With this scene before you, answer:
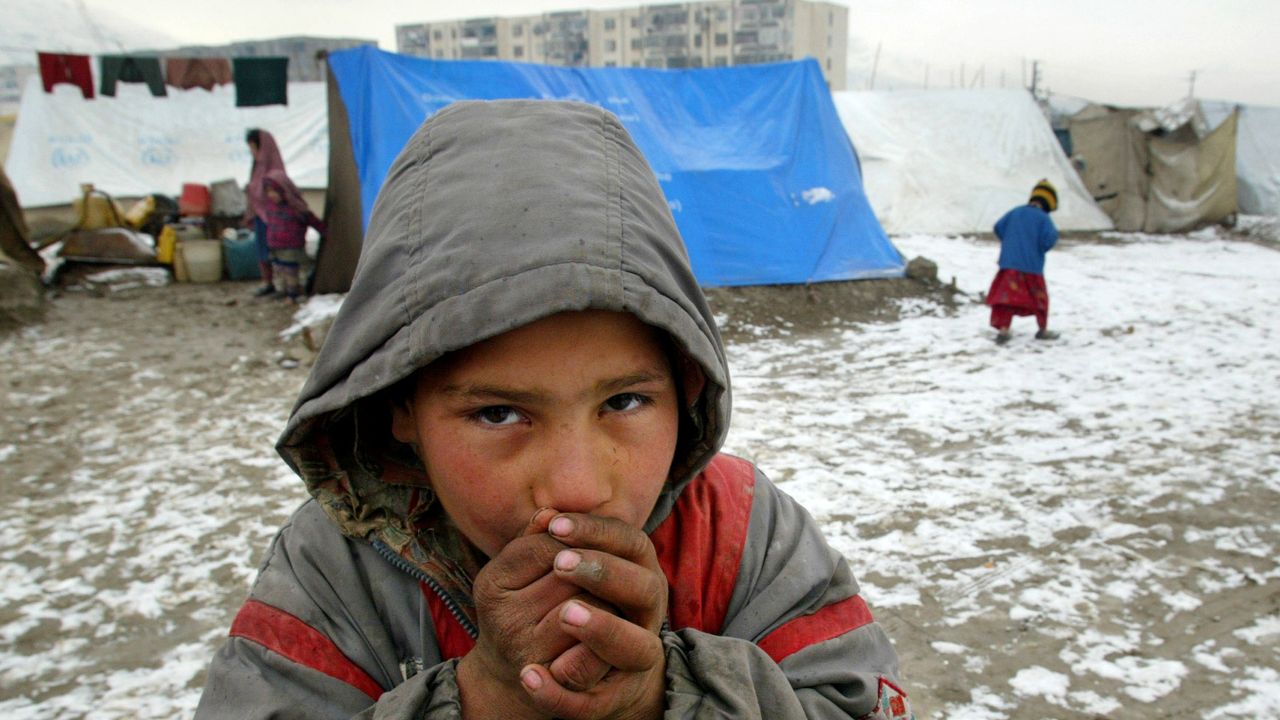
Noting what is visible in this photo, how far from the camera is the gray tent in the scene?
14.5m

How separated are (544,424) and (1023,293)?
694cm

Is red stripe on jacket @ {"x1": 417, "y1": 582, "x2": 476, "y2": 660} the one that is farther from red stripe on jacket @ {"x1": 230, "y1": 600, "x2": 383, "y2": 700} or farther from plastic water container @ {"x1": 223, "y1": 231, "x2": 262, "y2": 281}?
plastic water container @ {"x1": 223, "y1": 231, "x2": 262, "y2": 281}

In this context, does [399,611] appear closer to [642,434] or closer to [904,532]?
[642,434]

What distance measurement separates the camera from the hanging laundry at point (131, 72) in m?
11.4

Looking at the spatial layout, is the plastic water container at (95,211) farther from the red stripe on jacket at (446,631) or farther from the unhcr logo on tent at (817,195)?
the red stripe on jacket at (446,631)

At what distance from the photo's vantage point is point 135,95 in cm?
1302

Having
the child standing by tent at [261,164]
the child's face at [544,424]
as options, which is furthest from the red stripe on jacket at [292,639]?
the child standing by tent at [261,164]

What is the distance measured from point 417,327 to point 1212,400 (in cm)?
586

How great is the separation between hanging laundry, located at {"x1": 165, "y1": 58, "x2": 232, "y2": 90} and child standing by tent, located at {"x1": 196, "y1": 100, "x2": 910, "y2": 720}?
42.4 ft

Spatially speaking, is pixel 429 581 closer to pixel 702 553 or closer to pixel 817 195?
pixel 702 553

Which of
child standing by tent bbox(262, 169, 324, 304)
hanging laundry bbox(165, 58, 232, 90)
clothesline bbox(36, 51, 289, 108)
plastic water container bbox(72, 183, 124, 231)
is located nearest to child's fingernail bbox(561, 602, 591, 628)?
child standing by tent bbox(262, 169, 324, 304)

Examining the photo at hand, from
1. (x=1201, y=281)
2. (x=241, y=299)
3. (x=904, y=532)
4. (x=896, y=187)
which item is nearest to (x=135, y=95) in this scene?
(x=241, y=299)

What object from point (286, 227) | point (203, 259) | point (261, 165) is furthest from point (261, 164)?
point (203, 259)

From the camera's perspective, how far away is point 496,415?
2.81 ft
